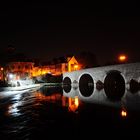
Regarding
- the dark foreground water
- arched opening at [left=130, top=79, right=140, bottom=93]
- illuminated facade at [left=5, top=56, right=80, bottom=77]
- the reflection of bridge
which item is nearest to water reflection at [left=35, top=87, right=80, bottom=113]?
the reflection of bridge

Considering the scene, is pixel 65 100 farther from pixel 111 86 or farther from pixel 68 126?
pixel 111 86

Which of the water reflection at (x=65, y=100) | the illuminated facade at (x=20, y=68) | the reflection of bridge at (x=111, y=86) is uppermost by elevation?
the illuminated facade at (x=20, y=68)

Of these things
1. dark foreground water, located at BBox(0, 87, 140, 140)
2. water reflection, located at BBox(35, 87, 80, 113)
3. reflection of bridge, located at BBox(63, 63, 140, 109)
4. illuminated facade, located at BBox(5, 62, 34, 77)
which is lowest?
dark foreground water, located at BBox(0, 87, 140, 140)

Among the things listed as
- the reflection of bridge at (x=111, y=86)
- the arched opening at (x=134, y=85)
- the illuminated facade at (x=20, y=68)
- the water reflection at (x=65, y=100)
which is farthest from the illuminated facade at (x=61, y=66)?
the water reflection at (x=65, y=100)

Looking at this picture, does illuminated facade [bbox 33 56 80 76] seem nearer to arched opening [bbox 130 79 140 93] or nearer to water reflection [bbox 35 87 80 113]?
arched opening [bbox 130 79 140 93]

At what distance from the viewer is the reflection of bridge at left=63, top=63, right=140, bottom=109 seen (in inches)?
1319

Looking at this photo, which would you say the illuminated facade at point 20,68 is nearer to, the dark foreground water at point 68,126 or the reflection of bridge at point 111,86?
the reflection of bridge at point 111,86

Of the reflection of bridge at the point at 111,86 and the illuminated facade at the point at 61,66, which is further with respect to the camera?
the illuminated facade at the point at 61,66

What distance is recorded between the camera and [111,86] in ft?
207

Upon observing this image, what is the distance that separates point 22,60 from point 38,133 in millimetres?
88135

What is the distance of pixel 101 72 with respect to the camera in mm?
56844

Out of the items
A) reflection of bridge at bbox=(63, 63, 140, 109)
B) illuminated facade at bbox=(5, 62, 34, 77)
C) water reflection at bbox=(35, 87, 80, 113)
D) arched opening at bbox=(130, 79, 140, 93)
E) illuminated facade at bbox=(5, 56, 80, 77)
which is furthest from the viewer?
illuminated facade at bbox=(5, 56, 80, 77)

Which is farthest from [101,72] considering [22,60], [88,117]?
[22,60]

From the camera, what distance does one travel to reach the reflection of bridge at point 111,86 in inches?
1319
